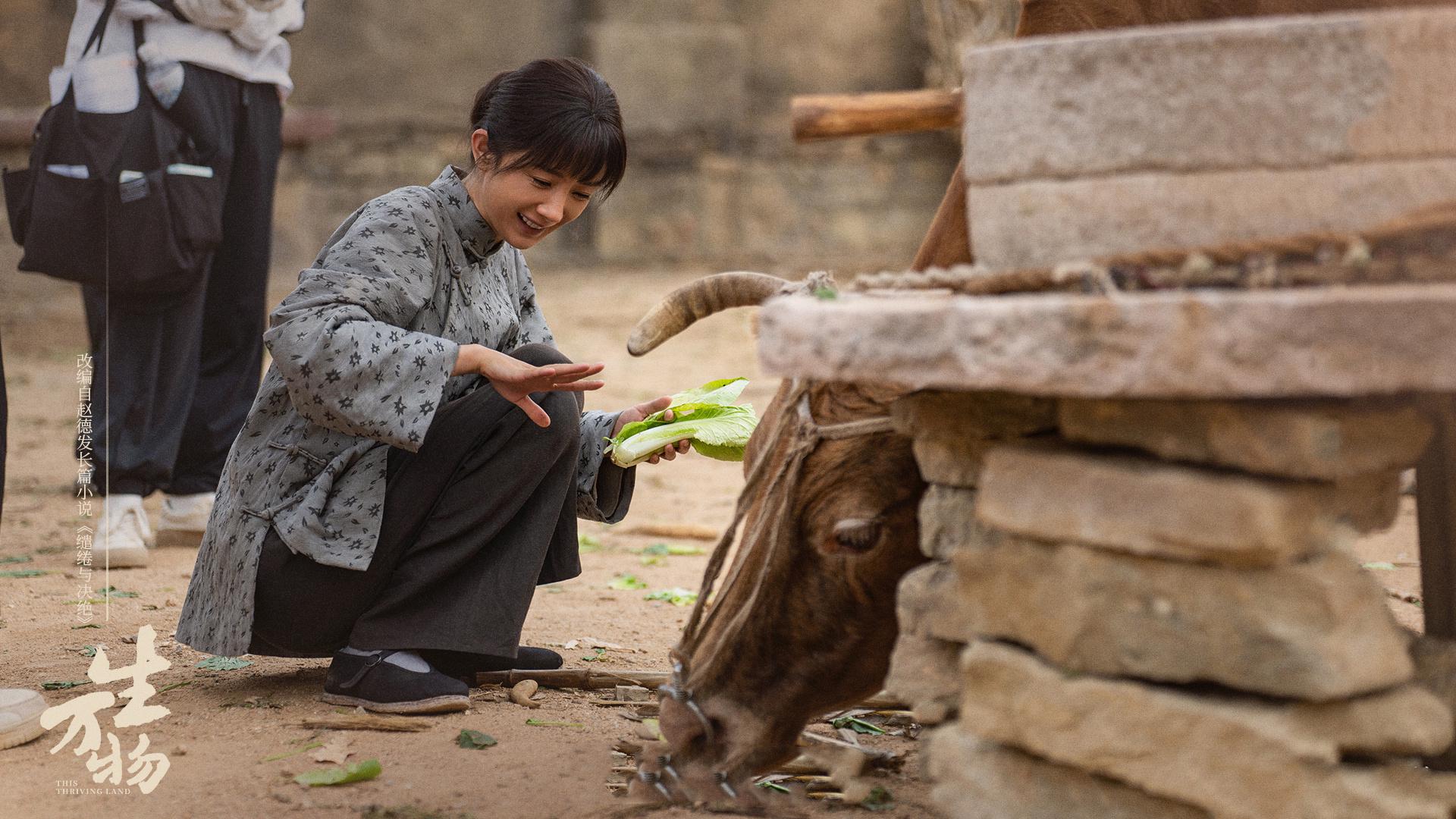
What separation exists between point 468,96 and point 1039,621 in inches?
480

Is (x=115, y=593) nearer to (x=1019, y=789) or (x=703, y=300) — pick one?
(x=703, y=300)

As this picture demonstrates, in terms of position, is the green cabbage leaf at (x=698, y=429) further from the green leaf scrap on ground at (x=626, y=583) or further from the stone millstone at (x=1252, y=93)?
the stone millstone at (x=1252, y=93)

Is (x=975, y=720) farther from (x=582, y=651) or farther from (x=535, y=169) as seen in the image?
(x=582, y=651)

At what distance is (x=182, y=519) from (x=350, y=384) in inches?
104

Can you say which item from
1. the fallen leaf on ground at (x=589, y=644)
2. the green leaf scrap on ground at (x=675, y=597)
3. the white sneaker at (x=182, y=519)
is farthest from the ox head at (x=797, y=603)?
the white sneaker at (x=182, y=519)

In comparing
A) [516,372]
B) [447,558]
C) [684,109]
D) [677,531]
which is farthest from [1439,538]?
[684,109]

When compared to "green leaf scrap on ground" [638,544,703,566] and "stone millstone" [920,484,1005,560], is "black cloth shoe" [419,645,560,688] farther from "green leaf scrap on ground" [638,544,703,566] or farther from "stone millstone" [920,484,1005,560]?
"green leaf scrap on ground" [638,544,703,566]

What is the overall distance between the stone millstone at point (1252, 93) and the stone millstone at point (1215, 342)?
0.69ft

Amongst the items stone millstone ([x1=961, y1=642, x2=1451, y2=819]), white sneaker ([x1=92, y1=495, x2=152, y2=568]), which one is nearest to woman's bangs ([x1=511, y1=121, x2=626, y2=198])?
stone millstone ([x1=961, y1=642, x2=1451, y2=819])

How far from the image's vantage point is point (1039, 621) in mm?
2016

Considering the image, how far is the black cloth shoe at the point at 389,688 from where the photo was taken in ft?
10.6

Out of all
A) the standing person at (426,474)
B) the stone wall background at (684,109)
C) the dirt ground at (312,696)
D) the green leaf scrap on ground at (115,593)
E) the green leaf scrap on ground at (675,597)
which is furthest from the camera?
Answer: the stone wall background at (684,109)

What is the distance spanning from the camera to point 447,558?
3.28m

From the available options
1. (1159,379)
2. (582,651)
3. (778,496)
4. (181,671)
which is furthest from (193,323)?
(1159,379)
